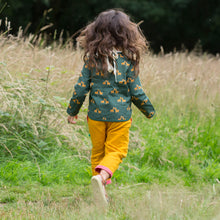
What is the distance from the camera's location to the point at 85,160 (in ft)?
13.1

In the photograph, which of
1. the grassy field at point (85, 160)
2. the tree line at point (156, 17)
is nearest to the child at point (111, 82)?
the grassy field at point (85, 160)

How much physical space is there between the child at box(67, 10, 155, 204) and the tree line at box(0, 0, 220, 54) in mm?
12693

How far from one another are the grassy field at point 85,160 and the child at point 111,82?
509mm

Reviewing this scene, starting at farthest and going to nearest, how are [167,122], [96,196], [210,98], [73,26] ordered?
[73,26] → [210,98] → [167,122] → [96,196]

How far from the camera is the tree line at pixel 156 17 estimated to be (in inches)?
643

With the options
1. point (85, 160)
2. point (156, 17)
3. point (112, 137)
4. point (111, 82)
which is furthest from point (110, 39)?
point (156, 17)

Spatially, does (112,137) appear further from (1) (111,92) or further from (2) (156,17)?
(2) (156,17)

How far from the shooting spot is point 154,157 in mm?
4164

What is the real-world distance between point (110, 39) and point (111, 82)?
36 centimetres

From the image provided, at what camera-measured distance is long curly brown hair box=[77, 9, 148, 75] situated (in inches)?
113

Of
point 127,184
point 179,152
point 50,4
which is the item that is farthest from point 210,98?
point 50,4

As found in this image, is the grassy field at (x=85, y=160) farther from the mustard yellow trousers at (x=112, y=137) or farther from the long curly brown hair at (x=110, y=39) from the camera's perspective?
the long curly brown hair at (x=110, y=39)

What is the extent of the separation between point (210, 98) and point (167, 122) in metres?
0.92

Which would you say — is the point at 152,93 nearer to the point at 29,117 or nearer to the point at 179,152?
the point at 179,152
